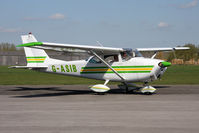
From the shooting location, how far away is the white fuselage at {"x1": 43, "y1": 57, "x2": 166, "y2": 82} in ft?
40.7

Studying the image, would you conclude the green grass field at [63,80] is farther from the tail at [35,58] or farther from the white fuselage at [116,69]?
the white fuselage at [116,69]

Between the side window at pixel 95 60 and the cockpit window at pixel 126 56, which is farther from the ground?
the cockpit window at pixel 126 56

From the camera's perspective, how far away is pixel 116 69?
1316 centimetres

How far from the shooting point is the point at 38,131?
5922mm

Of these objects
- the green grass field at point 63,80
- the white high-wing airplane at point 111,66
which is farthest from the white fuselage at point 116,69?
the green grass field at point 63,80

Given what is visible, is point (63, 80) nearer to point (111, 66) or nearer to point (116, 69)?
point (111, 66)

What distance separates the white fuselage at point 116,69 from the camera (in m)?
12.4

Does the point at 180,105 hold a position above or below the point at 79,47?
below

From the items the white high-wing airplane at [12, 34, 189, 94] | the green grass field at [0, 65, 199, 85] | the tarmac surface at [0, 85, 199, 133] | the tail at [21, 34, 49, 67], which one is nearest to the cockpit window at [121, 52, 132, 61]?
the white high-wing airplane at [12, 34, 189, 94]

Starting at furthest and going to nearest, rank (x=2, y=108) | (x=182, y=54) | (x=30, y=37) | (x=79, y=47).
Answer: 1. (x=182, y=54)
2. (x=30, y=37)
3. (x=79, y=47)
4. (x=2, y=108)

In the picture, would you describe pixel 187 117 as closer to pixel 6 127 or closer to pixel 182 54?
pixel 6 127

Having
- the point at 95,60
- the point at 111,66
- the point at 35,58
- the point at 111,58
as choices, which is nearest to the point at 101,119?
the point at 111,66

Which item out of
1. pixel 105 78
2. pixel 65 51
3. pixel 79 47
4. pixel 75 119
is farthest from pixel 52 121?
pixel 65 51

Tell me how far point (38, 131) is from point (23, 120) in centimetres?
129
